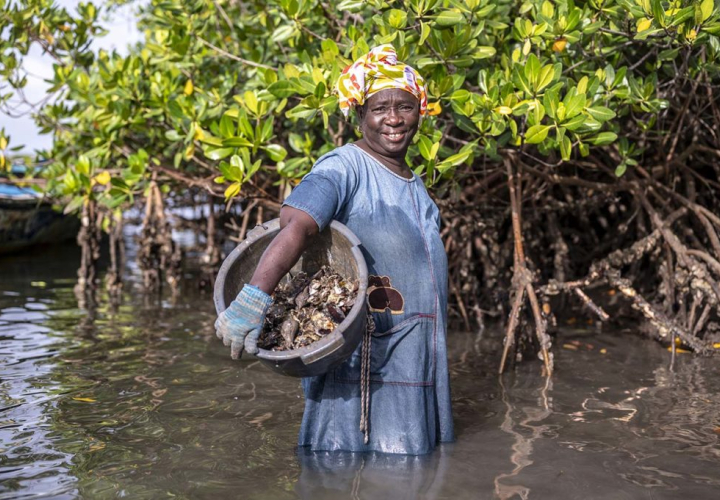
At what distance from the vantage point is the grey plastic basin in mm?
2471

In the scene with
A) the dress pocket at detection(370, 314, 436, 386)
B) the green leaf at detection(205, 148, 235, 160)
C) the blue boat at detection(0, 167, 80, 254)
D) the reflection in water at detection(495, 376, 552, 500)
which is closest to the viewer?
the reflection in water at detection(495, 376, 552, 500)

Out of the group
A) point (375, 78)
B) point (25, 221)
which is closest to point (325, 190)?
point (375, 78)

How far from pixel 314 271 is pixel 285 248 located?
338 mm

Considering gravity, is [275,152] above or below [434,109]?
below

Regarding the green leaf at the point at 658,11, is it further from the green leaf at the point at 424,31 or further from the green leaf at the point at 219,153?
the green leaf at the point at 219,153

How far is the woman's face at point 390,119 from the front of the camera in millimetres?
2873

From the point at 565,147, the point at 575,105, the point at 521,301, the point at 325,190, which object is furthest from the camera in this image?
the point at 521,301

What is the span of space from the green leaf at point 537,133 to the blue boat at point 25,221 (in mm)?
6325

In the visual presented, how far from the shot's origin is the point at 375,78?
9.41ft

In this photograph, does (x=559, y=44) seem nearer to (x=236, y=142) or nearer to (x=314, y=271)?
(x=236, y=142)

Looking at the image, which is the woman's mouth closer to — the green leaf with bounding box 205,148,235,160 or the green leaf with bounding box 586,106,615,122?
the green leaf with bounding box 586,106,615,122

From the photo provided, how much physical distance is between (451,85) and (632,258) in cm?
191

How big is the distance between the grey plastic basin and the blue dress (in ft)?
0.33

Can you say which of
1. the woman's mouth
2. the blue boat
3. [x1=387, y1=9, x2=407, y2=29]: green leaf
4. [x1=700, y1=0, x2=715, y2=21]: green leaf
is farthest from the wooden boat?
[x1=700, y1=0, x2=715, y2=21]: green leaf
